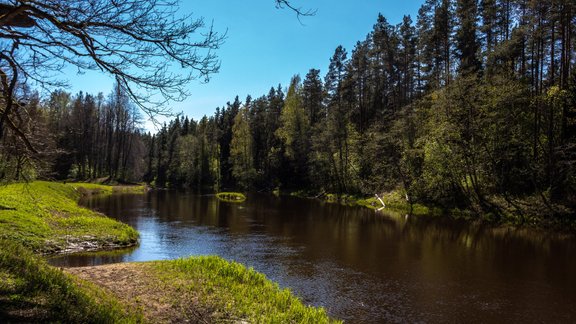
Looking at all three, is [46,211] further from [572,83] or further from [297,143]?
[297,143]

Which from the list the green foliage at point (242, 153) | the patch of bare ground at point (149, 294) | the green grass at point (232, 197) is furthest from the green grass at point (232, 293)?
the green foliage at point (242, 153)

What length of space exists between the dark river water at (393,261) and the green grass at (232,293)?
2.54 meters

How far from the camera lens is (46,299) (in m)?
6.20

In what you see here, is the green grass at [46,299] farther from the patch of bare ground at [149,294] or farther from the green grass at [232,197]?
the green grass at [232,197]

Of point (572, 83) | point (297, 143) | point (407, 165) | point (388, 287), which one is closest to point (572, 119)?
point (572, 83)

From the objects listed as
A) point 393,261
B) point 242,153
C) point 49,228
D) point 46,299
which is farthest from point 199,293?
point 242,153

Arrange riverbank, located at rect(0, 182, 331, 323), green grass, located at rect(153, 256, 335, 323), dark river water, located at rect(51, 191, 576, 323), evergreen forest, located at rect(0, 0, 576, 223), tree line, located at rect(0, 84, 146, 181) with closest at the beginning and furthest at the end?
1. riverbank, located at rect(0, 182, 331, 323)
2. green grass, located at rect(153, 256, 335, 323)
3. dark river water, located at rect(51, 191, 576, 323)
4. evergreen forest, located at rect(0, 0, 576, 223)
5. tree line, located at rect(0, 84, 146, 181)

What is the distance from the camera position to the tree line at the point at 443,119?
31953mm

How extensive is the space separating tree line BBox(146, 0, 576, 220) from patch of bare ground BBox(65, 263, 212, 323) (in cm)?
368

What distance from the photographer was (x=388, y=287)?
14.7m

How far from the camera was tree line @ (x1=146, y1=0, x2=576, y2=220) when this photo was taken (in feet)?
105

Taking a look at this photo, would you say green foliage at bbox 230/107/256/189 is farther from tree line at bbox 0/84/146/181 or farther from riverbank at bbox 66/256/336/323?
riverbank at bbox 66/256/336/323

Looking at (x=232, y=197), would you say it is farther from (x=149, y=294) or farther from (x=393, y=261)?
(x=149, y=294)

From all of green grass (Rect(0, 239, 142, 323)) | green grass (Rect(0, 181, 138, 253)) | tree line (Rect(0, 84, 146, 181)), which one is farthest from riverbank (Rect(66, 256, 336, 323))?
tree line (Rect(0, 84, 146, 181))
